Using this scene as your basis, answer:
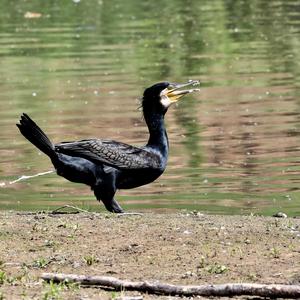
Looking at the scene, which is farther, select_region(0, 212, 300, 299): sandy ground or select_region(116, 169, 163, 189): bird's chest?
select_region(116, 169, 163, 189): bird's chest

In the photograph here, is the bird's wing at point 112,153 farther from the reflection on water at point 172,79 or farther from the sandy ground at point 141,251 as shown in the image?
the reflection on water at point 172,79

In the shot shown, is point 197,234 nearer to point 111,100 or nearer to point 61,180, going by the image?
point 61,180

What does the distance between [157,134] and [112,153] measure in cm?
68

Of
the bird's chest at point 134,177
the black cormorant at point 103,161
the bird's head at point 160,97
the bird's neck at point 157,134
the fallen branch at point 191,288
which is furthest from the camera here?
the bird's head at point 160,97

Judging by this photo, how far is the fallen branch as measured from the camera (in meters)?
6.84

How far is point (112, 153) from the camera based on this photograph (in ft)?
34.2

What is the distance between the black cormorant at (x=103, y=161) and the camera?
10.2 meters

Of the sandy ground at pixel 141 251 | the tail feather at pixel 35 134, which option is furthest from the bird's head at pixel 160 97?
the sandy ground at pixel 141 251

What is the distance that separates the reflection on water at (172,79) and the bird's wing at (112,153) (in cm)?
134

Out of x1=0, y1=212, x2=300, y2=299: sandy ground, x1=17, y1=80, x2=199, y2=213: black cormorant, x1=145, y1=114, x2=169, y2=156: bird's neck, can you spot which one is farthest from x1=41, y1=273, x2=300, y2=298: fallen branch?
x1=145, y1=114, x2=169, y2=156: bird's neck

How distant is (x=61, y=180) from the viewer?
13844 mm

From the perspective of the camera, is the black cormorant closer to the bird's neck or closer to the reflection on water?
the bird's neck

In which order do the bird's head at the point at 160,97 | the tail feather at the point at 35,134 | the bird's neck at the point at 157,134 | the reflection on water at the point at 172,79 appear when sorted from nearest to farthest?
the tail feather at the point at 35,134 → the bird's neck at the point at 157,134 → the bird's head at the point at 160,97 → the reflection on water at the point at 172,79

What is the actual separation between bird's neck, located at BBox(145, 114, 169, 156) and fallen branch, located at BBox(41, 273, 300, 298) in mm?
3688
